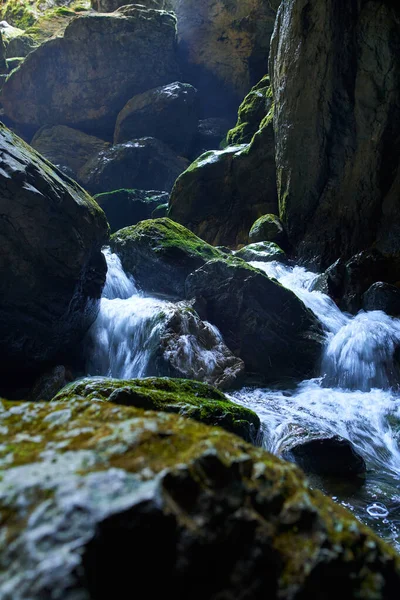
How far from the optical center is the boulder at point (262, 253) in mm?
15383

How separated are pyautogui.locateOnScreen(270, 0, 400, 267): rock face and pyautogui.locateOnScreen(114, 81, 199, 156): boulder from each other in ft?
46.0

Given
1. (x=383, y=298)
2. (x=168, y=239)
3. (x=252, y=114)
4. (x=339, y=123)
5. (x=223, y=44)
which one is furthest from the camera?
(x=223, y=44)

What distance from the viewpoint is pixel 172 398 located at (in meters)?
4.73

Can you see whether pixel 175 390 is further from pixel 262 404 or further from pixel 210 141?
pixel 210 141

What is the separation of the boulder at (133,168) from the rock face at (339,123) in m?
13.6

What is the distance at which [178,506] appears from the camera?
4.92 feet

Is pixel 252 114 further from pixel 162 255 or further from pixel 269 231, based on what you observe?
pixel 162 255

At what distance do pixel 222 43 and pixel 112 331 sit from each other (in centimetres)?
2820

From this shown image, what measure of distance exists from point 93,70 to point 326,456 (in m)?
31.8

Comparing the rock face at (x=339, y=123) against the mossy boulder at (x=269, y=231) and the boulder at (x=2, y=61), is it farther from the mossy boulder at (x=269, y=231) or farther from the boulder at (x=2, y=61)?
the boulder at (x=2, y=61)

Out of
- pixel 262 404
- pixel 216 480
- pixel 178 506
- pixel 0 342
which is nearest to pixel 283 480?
pixel 216 480

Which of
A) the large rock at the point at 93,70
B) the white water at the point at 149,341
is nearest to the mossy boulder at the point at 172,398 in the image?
the white water at the point at 149,341

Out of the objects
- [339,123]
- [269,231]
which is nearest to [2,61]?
[269,231]

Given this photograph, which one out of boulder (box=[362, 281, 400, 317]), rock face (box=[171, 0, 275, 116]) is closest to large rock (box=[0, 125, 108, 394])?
boulder (box=[362, 281, 400, 317])
